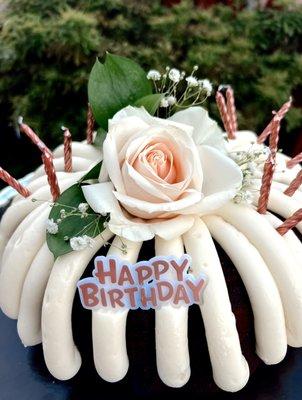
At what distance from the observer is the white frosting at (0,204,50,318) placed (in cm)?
92

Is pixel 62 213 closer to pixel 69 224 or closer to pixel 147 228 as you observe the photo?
pixel 69 224

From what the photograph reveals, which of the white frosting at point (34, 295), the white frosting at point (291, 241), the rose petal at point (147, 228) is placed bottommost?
the white frosting at point (34, 295)

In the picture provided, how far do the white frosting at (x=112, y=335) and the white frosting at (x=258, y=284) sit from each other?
0.40 ft

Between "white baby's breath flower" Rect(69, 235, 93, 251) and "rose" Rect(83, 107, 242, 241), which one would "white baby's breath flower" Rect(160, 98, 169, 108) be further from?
"white baby's breath flower" Rect(69, 235, 93, 251)

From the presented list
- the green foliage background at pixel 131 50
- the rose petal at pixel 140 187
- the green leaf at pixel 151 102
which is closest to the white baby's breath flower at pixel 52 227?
the rose petal at pixel 140 187

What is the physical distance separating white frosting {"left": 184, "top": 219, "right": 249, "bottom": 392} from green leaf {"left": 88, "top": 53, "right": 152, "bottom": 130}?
9.4 inches

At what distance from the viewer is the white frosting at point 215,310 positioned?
32.8 inches

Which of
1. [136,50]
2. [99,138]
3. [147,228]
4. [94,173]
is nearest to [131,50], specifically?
[136,50]

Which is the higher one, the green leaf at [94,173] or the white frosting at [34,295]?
the green leaf at [94,173]

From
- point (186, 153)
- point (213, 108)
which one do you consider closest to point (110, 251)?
point (186, 153)

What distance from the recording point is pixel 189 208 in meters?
0.83

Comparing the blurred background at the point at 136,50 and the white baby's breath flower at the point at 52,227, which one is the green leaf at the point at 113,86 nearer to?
Answer: the white baby's breath flower at the point at 52,227

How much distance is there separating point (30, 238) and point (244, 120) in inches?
50.2

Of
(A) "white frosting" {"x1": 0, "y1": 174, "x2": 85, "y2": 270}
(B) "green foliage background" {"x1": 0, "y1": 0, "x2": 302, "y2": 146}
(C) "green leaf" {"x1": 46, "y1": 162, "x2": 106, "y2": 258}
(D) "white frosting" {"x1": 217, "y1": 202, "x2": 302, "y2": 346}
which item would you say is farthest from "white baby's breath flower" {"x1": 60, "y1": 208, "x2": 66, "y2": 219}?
(B) "green foliage background" {"x1": 0, "y1": 0, "x2": 302, "y2": 146}
